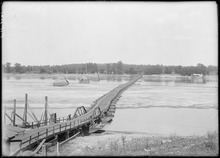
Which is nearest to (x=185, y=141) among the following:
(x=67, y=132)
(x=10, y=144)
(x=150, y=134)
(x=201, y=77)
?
(x=150, y=134)

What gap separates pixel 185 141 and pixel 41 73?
125 metres

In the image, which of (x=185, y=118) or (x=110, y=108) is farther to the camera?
(x=110, y=108)

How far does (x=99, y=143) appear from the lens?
59.4ft

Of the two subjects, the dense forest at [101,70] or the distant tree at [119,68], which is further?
the distant tree at [119,68]

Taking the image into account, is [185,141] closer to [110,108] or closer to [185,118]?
[185,118]

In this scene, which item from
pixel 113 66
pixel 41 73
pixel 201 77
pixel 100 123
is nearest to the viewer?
pixel 100 123

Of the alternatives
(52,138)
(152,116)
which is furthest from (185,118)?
(52,138)

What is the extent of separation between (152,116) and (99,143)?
42.0 ft

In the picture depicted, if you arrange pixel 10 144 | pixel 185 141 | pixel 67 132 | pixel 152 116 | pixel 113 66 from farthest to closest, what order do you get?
1. pixel 113 66
2. pixel 152 116
3. pixel 67 132
4. pixel 185 141
5. pixel 10 144

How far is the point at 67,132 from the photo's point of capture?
1952 centimetres

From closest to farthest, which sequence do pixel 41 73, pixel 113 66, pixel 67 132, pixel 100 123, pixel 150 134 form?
pixel 67 132, pixel 150 134, pixel 100 123, pixel 41 73, pixel 113 66

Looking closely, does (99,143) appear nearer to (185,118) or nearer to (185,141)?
(185,141)

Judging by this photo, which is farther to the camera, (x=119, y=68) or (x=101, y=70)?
(x=119, y=68)

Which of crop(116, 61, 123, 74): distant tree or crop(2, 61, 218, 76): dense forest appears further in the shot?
crop(116, 61, 123, 74): distant tree
